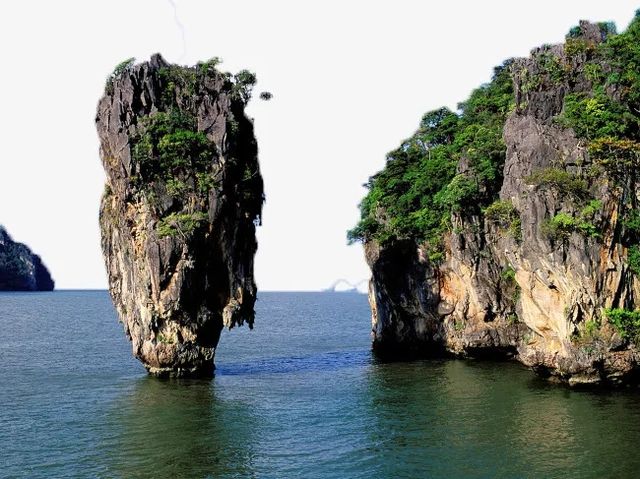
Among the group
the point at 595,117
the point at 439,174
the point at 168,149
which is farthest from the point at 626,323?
the point at 168,149

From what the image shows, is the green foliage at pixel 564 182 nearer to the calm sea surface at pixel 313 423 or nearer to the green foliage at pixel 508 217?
the green foliage at pixel 508 217

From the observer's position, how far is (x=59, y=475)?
2042 centimetres

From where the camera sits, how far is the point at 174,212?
118 ft

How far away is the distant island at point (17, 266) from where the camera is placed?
155250 millimetres

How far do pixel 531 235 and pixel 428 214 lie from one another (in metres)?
14.9

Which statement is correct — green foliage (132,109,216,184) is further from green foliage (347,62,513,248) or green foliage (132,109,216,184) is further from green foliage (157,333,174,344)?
green foliage (347,62,513,248)

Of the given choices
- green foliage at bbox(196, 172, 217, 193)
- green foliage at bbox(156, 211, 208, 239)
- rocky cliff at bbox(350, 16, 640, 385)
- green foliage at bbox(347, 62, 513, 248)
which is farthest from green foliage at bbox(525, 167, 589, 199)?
green foliage at bbox(156, 211, 208, 239)

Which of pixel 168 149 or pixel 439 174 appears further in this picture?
pixel 439 174

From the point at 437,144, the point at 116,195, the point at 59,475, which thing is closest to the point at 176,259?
the point at 116,195

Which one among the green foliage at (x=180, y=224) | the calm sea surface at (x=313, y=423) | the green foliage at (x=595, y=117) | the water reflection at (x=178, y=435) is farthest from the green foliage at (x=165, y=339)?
the green foliage at (x=595, y=117)

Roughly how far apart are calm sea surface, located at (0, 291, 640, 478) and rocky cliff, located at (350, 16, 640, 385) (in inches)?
111

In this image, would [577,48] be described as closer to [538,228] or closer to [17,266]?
[538,228]

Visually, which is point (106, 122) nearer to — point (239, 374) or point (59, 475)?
point (239, 374)

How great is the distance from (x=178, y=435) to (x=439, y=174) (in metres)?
29.6
